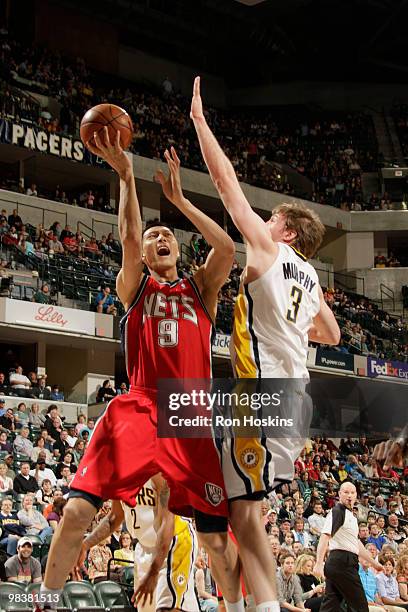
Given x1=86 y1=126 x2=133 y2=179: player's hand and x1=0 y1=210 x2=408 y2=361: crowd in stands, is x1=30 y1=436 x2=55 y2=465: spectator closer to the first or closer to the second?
x1=0 y1=210 x2=408 y2=361: crowd in stands

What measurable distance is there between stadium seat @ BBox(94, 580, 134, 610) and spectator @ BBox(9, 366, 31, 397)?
8.69 meters

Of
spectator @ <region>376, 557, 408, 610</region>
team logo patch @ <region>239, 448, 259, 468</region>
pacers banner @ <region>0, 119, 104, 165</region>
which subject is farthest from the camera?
pacers banner @ <region>0, 119, 104, 165</region>

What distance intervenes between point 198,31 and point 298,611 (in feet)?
89.3

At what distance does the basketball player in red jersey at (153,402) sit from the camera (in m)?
4.30

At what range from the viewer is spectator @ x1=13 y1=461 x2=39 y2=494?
→ 1217 cm

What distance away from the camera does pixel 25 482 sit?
1226 cm

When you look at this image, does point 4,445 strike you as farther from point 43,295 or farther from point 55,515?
point 43,295

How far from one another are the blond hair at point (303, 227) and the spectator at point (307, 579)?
6.85m

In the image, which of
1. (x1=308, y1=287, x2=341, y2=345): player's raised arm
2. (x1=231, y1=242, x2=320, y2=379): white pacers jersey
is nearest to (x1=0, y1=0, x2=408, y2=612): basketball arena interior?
(x1=308, y1=287, x2=341, y2=345): player's raised arm

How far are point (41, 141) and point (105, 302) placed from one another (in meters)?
5.69

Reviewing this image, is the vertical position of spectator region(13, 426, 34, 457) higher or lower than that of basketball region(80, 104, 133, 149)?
lower

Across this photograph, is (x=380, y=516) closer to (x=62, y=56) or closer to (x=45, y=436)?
(x=45, y=436)

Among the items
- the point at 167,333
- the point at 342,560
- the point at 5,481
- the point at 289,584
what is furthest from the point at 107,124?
the point at 5,481

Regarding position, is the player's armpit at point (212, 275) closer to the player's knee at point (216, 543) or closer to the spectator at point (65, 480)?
the player's knee at point (216, 543)
